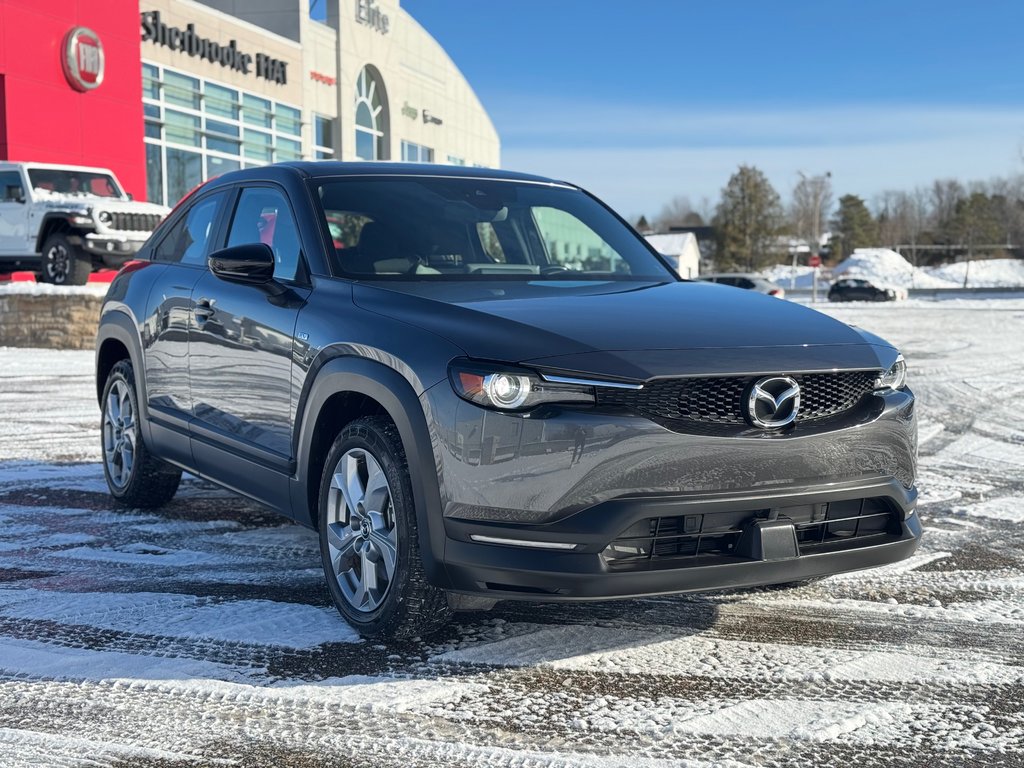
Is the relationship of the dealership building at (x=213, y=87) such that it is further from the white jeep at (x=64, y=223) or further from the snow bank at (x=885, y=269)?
the snow bank at (x=885, y=269)

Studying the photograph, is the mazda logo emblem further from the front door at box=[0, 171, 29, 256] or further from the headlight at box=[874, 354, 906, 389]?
the front door at box=[0, 171, 29, 256]

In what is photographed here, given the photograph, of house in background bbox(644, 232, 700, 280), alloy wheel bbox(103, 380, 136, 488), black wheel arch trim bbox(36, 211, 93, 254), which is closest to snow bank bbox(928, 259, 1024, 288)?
house in background bbox(644, 232, 700, 280)

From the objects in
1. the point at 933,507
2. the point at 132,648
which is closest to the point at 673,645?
the point at 132,648

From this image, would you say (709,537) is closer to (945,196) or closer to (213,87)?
(213,87)

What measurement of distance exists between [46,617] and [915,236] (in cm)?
11773

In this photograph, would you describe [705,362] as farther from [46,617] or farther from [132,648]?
[46,617]

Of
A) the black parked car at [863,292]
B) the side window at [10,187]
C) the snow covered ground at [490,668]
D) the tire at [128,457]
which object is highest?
the side window at [10,187]

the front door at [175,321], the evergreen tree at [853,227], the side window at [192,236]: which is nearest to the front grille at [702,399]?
the front door at [175,321]

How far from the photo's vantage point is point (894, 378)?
4.05 metres

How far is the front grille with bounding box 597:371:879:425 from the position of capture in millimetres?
3467

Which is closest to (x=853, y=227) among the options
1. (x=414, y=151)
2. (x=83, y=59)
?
(x=414, y=151)

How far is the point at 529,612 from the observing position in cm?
438

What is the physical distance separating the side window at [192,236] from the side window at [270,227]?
0.84 ft

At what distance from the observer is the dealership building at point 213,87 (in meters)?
24.8
